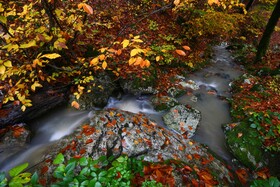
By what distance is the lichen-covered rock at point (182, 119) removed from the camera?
539cm

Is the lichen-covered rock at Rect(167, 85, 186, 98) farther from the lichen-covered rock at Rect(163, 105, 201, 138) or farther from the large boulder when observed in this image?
the large boulder

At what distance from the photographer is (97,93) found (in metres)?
5.64

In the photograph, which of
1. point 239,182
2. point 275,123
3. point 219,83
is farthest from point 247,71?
point 239,182

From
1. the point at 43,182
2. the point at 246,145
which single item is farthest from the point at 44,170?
the point at 246,145

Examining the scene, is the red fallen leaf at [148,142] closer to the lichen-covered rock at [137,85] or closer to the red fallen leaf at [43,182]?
the red fallen leaf at [43,182]

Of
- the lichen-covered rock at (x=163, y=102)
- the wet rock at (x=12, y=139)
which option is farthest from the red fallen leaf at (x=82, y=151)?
the lichen-covered rock at (x=163, y=102)

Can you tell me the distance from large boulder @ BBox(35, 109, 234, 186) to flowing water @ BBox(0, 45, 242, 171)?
0.53 metres

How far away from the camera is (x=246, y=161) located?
4.63 m

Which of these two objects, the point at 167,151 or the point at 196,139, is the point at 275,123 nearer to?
the point at 196,139

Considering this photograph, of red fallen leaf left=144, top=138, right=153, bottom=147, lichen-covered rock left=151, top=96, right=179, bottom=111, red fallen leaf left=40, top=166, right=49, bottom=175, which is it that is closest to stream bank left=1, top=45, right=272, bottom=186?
lichen-covered rock left=151, top=96, right=179, bottom=111

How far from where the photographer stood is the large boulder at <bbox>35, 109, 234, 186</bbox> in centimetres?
338

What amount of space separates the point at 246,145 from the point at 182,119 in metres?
1.70

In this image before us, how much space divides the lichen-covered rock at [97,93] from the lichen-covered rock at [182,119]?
187 centimetres

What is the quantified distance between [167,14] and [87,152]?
9.43 meters
